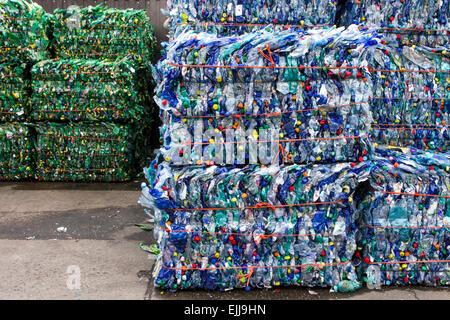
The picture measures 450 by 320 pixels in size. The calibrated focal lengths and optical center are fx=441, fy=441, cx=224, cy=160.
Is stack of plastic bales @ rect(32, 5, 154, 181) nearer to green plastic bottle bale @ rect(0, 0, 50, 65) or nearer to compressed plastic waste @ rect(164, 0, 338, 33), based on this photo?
green plastic bottle bale @ rect(0, 0, 50, 65)

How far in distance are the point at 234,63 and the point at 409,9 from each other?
7.69ft

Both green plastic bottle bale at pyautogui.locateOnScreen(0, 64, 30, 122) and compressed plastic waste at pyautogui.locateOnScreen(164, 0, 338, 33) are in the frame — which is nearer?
compressed plastic waste at pyautogui.locateOnScreen(164, 0, 338, 33)

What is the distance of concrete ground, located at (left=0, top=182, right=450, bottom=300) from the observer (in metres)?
3.98

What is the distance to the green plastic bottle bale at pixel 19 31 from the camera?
7055 mm

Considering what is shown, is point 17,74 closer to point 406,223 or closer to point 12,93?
point 12,93

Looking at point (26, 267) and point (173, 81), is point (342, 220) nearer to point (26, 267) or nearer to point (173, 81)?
point (173, 81)

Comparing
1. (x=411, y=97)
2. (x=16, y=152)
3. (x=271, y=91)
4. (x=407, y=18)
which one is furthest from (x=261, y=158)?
(x=16, y=152)

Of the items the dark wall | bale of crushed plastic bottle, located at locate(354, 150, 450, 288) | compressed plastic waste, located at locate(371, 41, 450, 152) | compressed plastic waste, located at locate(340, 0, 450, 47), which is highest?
the dark wall

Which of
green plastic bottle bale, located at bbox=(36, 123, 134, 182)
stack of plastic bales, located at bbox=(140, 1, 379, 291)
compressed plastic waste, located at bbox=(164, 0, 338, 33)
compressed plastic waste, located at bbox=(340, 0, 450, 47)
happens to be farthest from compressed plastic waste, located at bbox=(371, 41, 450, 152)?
green plastic bottle bale, located at bbox=(36, 123, 134, 182)

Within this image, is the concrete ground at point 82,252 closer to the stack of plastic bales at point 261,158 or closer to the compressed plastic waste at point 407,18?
the stack of plastic bales at point 261,158

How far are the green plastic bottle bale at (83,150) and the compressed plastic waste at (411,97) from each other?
4131mm

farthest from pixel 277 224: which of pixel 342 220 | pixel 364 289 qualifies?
pixel 364 289

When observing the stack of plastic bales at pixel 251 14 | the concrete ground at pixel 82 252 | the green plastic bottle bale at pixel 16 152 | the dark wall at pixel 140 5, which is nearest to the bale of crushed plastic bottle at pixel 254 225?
the concrete ground at pixel 82 252

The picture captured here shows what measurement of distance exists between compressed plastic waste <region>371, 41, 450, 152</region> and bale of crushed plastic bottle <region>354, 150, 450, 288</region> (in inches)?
35.5
